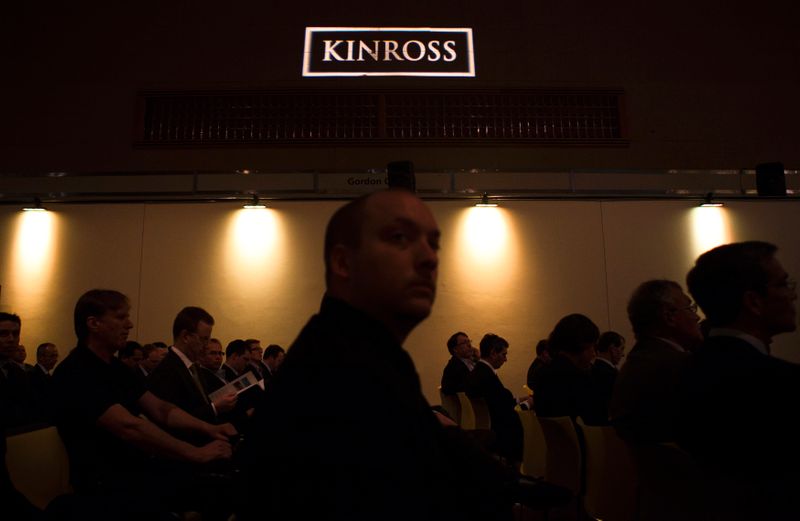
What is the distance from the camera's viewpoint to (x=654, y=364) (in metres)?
2.04

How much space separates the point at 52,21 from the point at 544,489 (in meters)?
9.04

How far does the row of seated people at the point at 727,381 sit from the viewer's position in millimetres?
1397

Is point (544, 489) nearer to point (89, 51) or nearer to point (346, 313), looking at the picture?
point (346, 313)

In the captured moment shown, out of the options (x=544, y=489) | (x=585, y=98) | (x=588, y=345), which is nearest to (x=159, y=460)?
(x=544, y=489)

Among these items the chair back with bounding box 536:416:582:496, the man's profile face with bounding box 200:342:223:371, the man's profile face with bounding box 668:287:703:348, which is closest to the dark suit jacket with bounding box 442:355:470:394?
the man's profile face with bounding box 200:342:223:371

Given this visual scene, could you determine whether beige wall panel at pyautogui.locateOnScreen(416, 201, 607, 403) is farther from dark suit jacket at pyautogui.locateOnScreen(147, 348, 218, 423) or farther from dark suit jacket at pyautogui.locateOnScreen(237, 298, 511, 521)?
dark suit jacket at pyautogui.locateOnScreen(237, 298, 511, 521)


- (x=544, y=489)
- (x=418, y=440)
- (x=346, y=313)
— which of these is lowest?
(x=544, y=489)

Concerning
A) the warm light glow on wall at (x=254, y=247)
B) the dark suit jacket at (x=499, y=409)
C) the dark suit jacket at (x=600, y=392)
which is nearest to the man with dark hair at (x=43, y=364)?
the warm light glow on wall at (x=254, y=247)

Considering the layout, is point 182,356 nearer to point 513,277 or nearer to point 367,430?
point 367,430

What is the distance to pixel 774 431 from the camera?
54.0 inches

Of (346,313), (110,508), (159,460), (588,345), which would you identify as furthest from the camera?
(588,345)

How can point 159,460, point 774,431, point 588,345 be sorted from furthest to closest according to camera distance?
1. point 588,345
2. point 159,460
3. point 774,431

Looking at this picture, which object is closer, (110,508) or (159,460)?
(110,508)

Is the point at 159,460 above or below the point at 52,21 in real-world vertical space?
below
